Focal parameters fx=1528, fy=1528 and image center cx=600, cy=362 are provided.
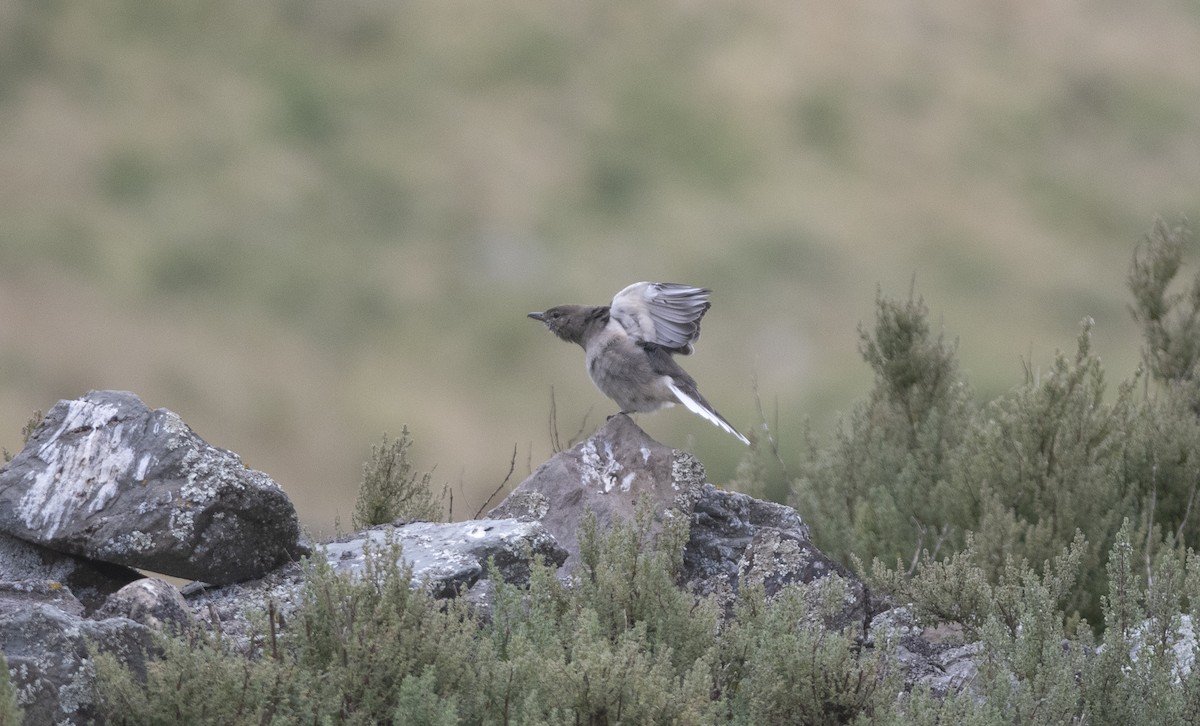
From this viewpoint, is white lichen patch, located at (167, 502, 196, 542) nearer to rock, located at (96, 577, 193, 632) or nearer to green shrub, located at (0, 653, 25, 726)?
rock, located at (96, 577, 193, 632)

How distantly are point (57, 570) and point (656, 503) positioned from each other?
78.6 inches

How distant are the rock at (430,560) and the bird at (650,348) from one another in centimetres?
150

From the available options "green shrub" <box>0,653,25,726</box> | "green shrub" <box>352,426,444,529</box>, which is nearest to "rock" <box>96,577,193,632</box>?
"green shrub" <box>0,653,25,726</box>

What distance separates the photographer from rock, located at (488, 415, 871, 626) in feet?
17.2

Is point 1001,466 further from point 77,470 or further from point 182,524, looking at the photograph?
point 77,470

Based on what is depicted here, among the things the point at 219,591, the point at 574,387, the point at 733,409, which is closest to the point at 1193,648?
the point at 219,591

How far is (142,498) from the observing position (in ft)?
14.7

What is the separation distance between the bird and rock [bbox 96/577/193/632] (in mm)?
2561

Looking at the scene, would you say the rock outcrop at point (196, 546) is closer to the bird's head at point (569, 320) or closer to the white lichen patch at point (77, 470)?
the white lichen patch at point (77, 470)

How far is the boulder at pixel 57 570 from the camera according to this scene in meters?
4.47

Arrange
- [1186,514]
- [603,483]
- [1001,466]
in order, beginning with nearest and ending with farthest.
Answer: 1. [603,483]
2. [1186,514]
3. [1001,466]

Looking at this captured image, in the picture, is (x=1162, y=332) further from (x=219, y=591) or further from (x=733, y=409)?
(x=733, y=409)

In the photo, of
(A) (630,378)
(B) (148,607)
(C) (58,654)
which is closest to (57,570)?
(B) (148,607)

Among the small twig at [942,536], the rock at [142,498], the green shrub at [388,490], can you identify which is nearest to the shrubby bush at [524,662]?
the rock at [142,498]
